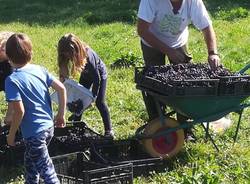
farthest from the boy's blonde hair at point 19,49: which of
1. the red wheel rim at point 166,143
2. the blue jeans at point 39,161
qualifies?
the red wheel rim at point 166,143

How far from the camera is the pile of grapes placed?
5180 millimetres

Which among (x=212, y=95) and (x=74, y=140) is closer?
(x=212, y=95)

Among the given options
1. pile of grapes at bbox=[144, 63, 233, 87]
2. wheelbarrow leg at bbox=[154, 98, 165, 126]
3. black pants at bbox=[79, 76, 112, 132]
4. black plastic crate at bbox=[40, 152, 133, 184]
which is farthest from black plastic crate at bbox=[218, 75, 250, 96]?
black pants at bbox=[79, 76, 112, 132]

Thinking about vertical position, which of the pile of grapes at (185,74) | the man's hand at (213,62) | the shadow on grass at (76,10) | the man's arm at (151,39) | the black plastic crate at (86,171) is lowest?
the black plastic crate at (86,171)

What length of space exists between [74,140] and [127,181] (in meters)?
0.88

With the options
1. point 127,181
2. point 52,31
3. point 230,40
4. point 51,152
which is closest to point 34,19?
point 52,31

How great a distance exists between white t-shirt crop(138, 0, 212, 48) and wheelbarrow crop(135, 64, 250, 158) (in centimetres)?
43

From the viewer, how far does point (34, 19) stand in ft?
43.9

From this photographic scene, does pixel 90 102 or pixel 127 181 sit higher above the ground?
pixel 90 102

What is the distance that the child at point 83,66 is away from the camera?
5414 mm

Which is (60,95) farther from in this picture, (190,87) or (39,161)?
(190,87)

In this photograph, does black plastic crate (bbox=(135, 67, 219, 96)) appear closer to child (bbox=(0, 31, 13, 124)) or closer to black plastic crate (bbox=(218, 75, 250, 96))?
black plastic crate (bbox=(218, 75, 250, 96))

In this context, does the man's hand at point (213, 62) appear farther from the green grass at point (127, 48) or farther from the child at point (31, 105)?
the child at point (31, 105)

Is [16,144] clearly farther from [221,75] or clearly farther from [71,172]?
[221,75]
